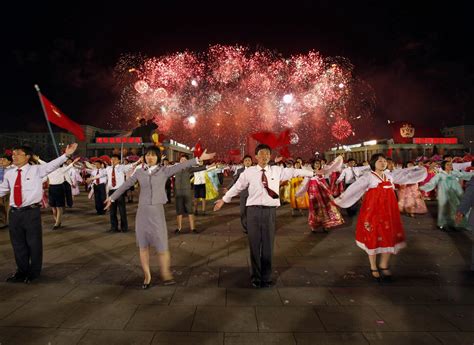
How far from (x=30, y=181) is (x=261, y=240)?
3402mm

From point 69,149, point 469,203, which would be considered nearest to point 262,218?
point 69,149

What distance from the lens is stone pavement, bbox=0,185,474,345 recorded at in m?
3.09

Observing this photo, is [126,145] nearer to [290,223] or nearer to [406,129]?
[290,223]

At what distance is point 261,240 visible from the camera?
14.6 ft

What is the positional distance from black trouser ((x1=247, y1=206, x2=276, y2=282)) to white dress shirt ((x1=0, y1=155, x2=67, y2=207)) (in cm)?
282

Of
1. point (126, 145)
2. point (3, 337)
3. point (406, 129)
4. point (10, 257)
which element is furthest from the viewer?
point (406, 129)

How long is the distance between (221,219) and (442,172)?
6.09 meters

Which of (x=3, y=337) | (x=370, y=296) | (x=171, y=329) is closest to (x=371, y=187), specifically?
(x=370, y=296)

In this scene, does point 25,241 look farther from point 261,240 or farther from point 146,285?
point 261,240

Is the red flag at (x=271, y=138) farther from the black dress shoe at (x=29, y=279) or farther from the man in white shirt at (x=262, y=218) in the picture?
the black dress shoe at (x=29, y=279)

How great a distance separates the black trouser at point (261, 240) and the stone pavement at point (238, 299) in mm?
247

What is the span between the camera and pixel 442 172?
27.9 ft

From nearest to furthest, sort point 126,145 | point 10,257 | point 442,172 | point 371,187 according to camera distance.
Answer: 1. point 371,187
2. point 10,257
3. point 442,172
4. point 126,145

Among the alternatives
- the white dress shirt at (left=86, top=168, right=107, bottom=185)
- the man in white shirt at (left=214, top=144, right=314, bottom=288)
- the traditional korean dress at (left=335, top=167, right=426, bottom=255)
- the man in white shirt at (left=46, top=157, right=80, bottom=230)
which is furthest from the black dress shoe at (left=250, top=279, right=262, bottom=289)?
the white dress shirt at (left=86, top=168, right=107, bottom=185)
